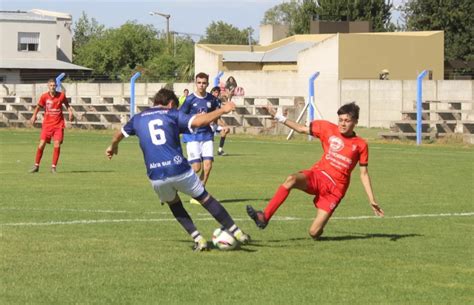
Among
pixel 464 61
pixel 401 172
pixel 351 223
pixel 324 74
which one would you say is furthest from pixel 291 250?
pixel 464 61

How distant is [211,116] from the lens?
11430mm

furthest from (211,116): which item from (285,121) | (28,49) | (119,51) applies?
(119,51)

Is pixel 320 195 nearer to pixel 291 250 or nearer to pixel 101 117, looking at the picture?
pixel 291 250

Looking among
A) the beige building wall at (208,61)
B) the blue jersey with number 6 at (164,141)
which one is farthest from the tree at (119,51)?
the blue jersey with number 6 at (164,141)

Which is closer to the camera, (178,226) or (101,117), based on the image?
(178,226)

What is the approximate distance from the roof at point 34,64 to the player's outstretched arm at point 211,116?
8357 cm

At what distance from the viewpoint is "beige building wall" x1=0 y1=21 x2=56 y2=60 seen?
96625 mm

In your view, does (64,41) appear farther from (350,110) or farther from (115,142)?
(350,110)

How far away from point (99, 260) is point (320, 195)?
3110mm

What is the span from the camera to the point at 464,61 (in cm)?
7500

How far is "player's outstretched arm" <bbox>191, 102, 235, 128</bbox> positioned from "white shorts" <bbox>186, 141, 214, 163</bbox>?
6.29 meters

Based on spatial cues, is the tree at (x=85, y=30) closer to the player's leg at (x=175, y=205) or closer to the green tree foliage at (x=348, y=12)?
the green tree foliage at (x=348, y=12)

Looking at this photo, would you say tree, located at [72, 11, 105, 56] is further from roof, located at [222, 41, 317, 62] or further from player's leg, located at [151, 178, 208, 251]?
player's leg, located at [151, 178, 208, 251]

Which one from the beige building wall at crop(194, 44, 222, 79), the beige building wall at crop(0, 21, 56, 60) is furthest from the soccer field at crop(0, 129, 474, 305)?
the beige building wall at crop(0, 21, 56, 60)
